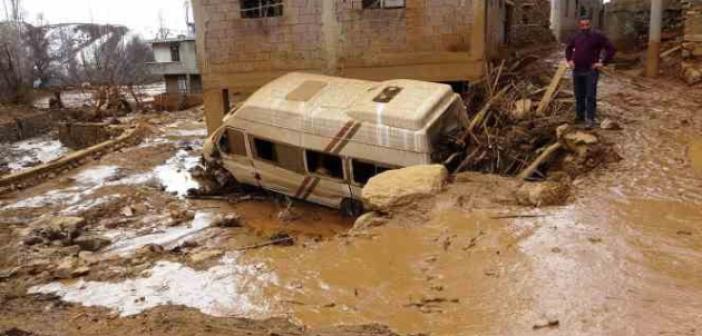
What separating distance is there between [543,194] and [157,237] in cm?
643

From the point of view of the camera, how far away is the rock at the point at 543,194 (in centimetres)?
704

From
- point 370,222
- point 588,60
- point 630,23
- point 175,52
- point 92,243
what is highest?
point 630,23

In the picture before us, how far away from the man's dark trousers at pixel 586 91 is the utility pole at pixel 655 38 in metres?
4.99

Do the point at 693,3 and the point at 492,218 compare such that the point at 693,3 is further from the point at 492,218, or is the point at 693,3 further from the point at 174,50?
the point at 174,50

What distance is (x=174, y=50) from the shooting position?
40.8m

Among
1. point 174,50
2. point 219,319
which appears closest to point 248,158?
point 219,319

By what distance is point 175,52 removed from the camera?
134ft

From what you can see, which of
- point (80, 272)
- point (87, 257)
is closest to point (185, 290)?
point (80, 272)

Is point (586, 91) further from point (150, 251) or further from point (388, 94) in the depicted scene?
point (150, 251)

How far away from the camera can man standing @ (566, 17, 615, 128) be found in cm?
907

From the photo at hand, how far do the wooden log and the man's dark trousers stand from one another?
0.98 m

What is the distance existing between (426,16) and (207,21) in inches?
203

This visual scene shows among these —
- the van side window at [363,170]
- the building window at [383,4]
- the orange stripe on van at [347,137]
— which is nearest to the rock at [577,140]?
the van side window at [363,170]

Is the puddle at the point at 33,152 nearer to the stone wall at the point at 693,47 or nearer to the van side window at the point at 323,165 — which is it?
the van side window at the point at 323,165
